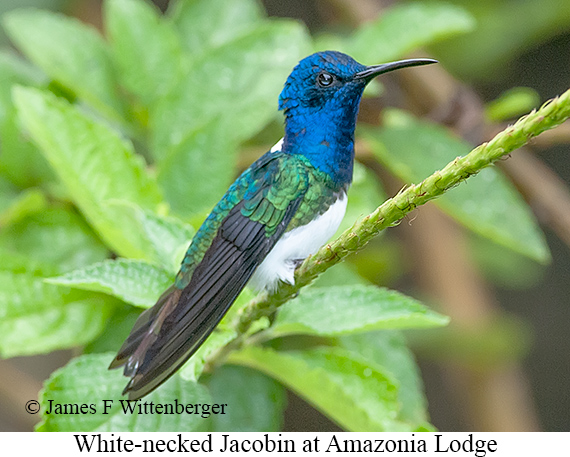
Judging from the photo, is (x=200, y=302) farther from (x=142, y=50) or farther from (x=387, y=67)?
(x=142, y=50)

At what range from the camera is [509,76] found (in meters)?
2.89

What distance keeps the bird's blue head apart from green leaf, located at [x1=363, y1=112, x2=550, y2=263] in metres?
0.32

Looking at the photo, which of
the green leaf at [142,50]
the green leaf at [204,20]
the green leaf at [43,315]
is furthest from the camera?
the green leaf at [204,20]

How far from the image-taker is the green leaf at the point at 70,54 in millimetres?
1438

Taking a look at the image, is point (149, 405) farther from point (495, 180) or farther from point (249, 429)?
point (495, 180)

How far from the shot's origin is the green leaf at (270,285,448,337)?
3.12 feet

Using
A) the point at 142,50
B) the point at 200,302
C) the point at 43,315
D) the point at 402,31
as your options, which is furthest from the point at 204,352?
the point at 402,31

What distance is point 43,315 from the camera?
1133 mm

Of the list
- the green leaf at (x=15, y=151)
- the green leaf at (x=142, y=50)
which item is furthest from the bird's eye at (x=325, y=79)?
the green leaf at (x=15, y=151)

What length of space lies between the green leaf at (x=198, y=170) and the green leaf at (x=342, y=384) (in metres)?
0.32

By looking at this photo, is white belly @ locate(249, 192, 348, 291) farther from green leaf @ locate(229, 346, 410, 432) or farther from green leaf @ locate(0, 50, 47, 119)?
green leaf @ locate(0, 50, 47, 119)

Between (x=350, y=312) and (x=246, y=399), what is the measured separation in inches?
12.4

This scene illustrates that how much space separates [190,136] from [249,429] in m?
0.54

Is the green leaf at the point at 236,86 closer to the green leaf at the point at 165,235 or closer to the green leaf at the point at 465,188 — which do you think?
the green leaf at the point at 465,188
